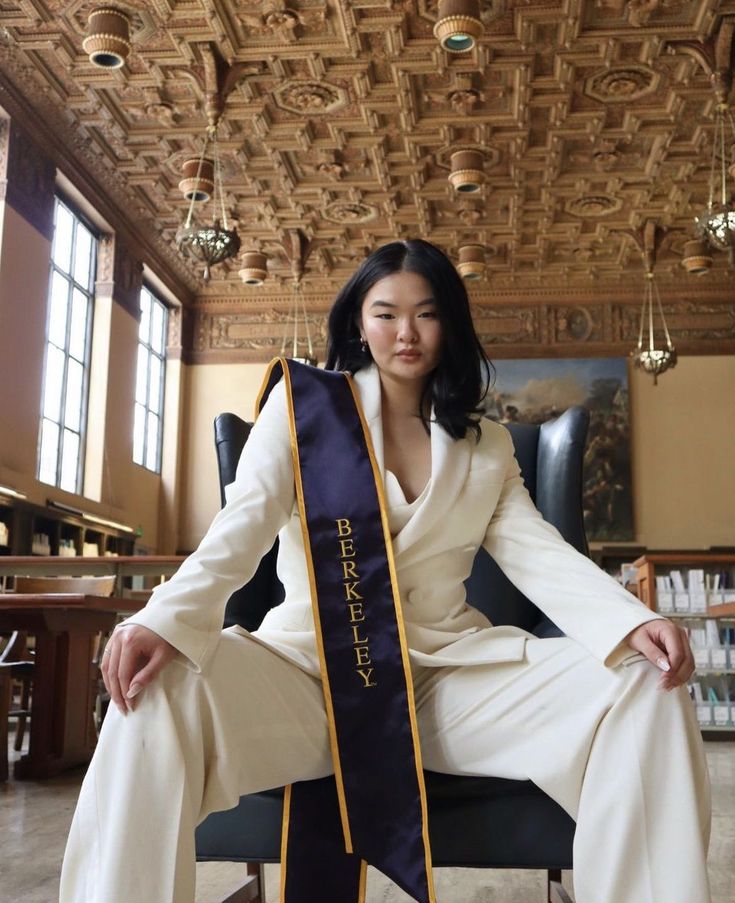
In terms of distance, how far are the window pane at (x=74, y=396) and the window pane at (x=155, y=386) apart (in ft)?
9.06

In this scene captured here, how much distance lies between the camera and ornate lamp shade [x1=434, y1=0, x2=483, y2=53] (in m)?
8.09

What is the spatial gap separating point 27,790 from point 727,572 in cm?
611

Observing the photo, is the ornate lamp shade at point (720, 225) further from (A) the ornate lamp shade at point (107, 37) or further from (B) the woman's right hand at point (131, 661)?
(B) the woman's right hand at point (131, 661)

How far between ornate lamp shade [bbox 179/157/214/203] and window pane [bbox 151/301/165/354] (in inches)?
197

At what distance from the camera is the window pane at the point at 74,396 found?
1276 centimetres

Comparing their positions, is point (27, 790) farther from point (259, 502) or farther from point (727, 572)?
point (727, 572)

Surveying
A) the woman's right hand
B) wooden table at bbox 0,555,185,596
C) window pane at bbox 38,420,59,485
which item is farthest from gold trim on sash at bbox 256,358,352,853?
window pane at bbox 38,420,59,485

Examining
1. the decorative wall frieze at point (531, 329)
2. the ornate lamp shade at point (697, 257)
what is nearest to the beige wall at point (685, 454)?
the decorative wall frieze at point (531, 329)

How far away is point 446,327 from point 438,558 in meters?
0.51

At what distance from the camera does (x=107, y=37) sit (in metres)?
8.93

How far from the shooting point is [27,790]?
4.79m

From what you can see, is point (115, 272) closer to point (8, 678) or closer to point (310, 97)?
point (310, 97)

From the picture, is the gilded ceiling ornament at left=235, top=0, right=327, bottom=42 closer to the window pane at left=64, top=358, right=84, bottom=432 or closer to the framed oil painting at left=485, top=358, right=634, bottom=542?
the window pane at left=64, top=358, right=84, bottom=432

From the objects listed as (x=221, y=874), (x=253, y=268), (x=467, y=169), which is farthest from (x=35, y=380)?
(x=221, y=874)
